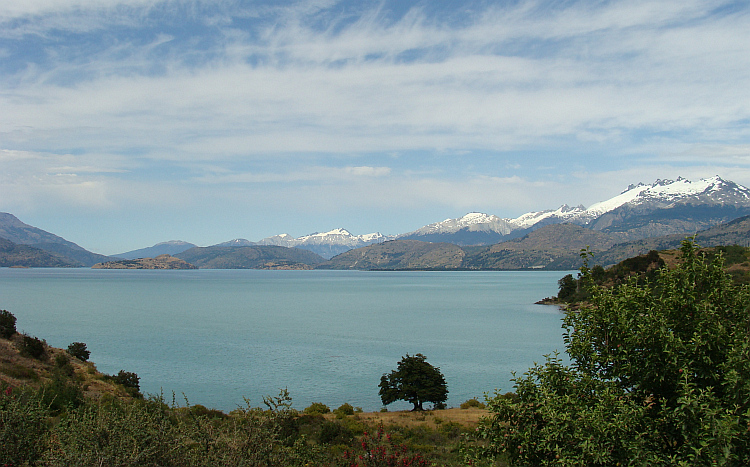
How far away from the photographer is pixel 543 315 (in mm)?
A: 136500

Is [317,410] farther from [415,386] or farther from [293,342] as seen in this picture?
[293,342]

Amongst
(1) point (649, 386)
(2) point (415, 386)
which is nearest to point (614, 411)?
(1) point (649, 386)

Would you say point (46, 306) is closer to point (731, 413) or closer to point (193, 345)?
point (193, 345)

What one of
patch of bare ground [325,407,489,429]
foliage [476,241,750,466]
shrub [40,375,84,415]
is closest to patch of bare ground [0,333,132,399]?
shrub [40,375,84,415]

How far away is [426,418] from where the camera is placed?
41.5m

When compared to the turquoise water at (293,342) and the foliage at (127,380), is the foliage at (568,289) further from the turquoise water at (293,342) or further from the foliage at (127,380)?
the foliage at (127,380)

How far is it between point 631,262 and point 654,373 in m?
154

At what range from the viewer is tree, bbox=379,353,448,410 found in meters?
48.5

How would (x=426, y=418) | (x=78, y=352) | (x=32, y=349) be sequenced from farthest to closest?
(x=78, y=352) < (x=32, y=349) < (x=426, y=418)

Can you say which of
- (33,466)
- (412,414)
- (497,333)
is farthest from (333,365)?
(33,466)

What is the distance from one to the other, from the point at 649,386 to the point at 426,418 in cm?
2989

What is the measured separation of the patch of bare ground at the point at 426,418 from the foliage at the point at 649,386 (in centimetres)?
2318

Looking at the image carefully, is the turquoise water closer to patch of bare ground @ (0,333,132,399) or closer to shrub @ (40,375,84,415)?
patch of bare ground @ (0,333,132,399)

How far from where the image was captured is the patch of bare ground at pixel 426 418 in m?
38.3
